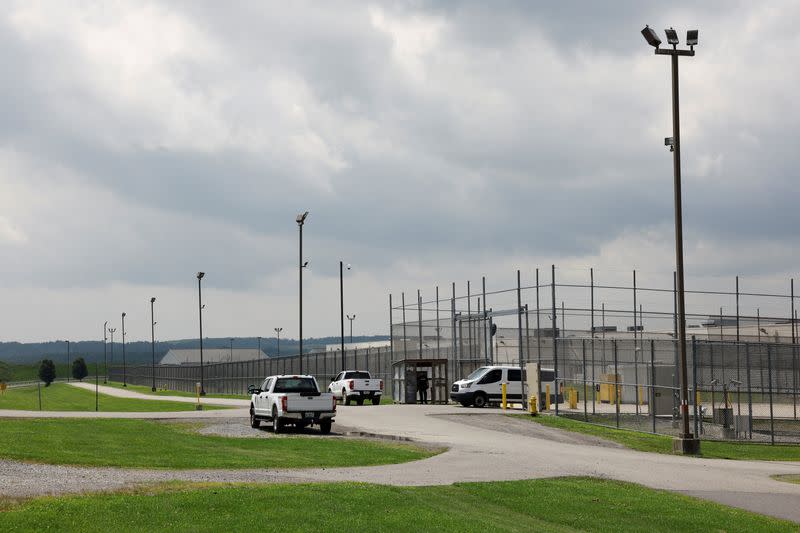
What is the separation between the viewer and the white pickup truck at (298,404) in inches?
1217

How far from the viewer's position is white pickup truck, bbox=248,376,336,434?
3091 cm

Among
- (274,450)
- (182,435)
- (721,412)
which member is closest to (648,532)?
(274,450)

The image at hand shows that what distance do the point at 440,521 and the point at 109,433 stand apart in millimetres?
17758

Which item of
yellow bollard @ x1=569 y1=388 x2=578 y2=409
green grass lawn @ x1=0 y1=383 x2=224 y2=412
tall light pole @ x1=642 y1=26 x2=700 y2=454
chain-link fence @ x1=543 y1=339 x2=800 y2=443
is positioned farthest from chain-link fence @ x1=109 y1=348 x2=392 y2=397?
tall light pole @ x1=642 y1=26 x2=700 y2=454

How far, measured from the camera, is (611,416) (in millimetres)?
37562

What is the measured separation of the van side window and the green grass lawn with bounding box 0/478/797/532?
82.1ft

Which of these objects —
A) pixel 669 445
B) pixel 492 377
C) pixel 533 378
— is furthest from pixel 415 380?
pixel 669 445

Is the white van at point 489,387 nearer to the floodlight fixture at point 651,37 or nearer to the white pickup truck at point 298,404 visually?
the white pickup truck at point 298,404

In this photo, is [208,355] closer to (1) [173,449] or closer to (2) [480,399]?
(2) [480,399]

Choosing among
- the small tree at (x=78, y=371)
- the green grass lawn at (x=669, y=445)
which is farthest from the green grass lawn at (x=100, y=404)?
the small tree at (x=78, y=371)

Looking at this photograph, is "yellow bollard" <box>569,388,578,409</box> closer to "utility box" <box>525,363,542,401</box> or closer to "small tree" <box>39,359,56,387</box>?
"utility box" <box>525,363,542,401</box>

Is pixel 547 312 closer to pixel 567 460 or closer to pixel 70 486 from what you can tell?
pixel 567 460

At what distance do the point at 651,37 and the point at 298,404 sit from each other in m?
15.0

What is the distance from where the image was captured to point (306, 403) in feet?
102
